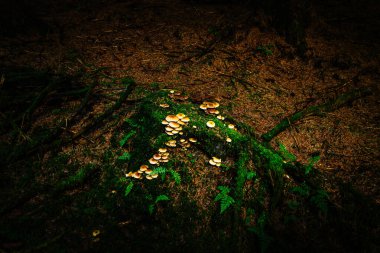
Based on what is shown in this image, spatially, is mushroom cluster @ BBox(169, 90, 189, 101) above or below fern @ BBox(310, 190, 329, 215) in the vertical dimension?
above

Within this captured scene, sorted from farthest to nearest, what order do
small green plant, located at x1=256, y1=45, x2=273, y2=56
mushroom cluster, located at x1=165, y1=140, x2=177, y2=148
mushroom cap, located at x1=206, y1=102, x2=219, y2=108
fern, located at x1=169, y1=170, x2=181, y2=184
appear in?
1. small green plant, located at x1=256, y1=45, x2=273, y2=56
2. mushroom cap, located at x1=206, y1=102, x2=219, y2=108
3. mushroom cluster, located at x1=165, y1=140, x2=177, y2=148
4. fern, located at x1=169, y1=170, x2=181, y2=184

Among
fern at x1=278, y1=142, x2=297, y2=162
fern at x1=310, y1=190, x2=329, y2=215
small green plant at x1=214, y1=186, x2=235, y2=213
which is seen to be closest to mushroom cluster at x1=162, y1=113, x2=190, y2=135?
small green plant at x1=214, y1=186, x2=235, y2=213

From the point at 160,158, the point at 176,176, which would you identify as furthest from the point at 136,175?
the point at 176,176

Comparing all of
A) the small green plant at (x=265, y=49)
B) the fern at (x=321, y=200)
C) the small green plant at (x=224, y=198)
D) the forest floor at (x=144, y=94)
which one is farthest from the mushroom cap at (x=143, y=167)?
the small green plant at (x=265, y=49)

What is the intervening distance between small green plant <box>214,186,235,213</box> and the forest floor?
0.67 ft

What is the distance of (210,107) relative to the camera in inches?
141

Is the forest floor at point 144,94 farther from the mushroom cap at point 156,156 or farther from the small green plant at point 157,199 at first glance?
the mushroom cap at point 156,156

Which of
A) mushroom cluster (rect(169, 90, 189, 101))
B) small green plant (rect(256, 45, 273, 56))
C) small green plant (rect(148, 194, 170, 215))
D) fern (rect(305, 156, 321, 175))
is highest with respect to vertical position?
small green plant (rect(256, 45, 273, 56))

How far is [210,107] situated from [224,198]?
5.17ft

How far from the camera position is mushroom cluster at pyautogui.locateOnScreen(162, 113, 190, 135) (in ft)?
10.3

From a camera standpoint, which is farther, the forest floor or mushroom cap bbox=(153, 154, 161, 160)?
mushroom cap bbox=(153, 154, 161, 160)

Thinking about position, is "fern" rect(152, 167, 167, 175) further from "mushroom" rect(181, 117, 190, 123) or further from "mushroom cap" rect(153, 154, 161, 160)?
"mushroom" rect(181, 117, 190, 123)

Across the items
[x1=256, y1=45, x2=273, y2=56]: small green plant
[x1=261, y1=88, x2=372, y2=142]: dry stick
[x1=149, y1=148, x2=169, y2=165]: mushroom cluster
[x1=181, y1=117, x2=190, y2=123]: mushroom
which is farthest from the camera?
[x1=256, y1=45, x2=273, y2=56]: small green plant

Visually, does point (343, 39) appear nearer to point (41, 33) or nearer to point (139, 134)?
point (139, 134)
